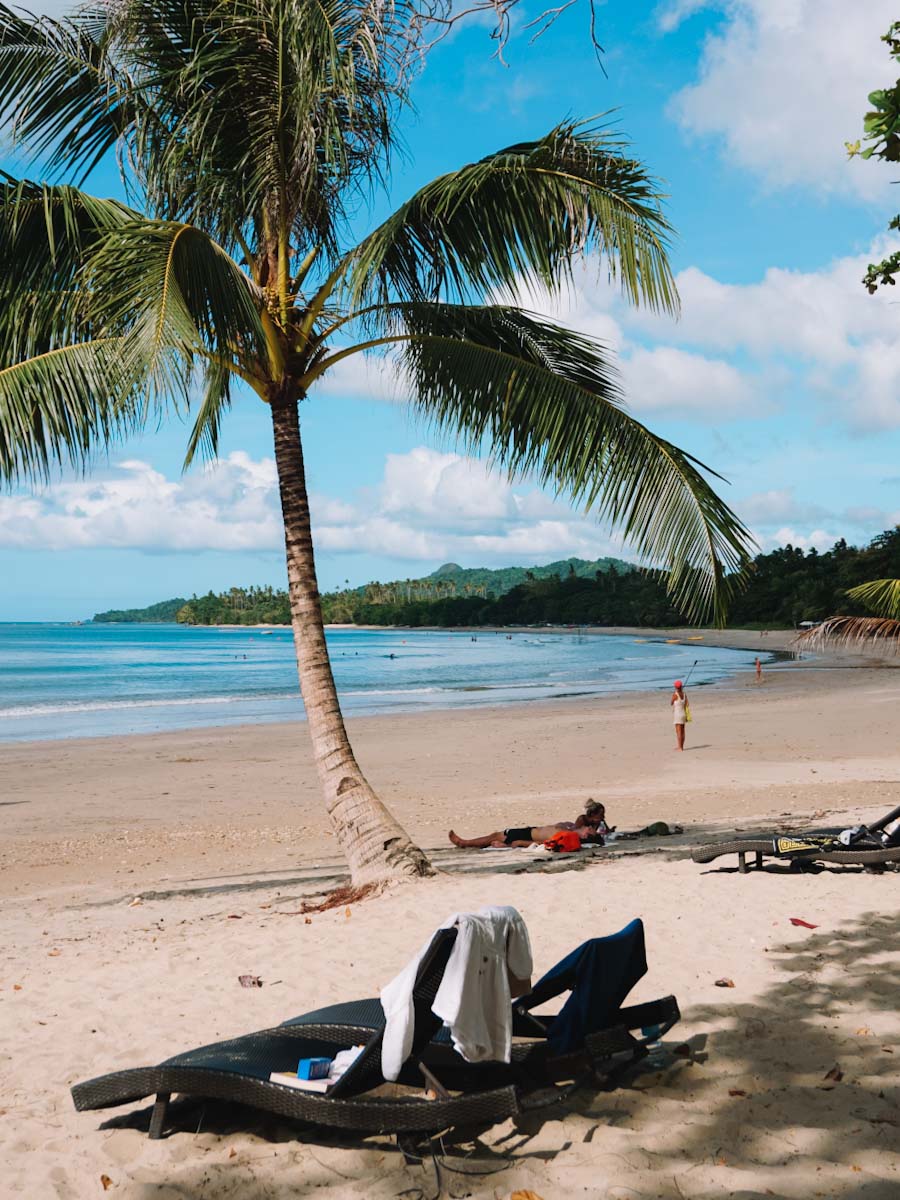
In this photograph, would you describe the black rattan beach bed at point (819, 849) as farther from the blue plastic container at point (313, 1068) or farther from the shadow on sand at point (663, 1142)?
the blue plastic container at point (313, 1068)

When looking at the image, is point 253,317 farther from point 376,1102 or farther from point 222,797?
point 222,797

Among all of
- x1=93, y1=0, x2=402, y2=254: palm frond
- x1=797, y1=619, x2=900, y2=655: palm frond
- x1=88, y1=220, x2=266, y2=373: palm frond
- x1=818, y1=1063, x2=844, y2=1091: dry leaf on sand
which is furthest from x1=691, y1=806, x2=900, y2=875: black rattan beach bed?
x1=93, y1=0, x2=402, y2=254: palm frond

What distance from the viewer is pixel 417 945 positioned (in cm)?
608

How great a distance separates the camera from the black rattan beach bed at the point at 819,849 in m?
7.03

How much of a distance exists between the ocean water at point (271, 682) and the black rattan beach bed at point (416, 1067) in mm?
23536

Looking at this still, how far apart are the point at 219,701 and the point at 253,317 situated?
1248 inches

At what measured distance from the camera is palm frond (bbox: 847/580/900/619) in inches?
385

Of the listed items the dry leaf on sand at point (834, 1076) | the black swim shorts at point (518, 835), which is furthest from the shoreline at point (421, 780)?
the dry leaf on sand at point (834, 1076)

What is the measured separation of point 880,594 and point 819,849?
14.0 ft

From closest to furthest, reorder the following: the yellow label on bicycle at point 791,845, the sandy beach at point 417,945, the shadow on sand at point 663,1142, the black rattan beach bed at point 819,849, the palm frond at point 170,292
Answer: the shadow on sand at point 663,1142
the sandy beach at point 417,945
the palm frond at point 170,292
the black rattan beach bed at point 819,849
the yellow label on bicycle at point 791,845

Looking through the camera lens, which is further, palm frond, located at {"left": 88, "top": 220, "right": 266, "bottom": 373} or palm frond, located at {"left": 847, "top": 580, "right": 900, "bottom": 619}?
palm frond, located at {"left": 847, "top": 580, "right": 900, "bottom": 619}

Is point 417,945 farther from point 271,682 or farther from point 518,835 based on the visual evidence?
point 271,682

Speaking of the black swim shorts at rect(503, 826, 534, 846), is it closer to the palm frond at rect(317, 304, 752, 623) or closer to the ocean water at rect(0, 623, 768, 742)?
the palm frond at rect(317, 304, 752, 623)

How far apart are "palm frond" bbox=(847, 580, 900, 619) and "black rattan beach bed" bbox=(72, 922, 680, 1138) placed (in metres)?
6.62
